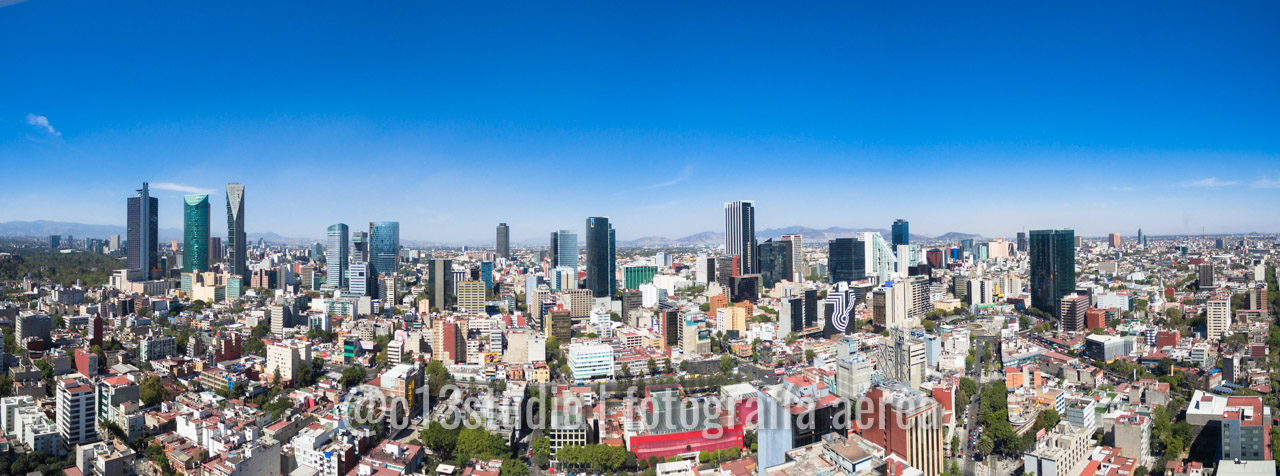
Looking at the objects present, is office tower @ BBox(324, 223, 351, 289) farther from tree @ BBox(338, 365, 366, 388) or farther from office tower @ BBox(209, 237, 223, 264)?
tree @ BBox(338, 365, 366, 388)

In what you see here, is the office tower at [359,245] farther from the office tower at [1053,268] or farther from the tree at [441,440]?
the office tower at [1053,268]

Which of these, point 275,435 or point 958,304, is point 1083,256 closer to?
point 958,304

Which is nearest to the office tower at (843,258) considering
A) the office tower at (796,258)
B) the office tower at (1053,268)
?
the office tower at (796,258)

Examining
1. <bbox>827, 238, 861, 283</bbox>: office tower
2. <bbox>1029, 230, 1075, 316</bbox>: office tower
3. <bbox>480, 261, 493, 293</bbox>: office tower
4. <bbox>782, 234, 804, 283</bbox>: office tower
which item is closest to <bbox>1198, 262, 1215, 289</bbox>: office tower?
<bbox>1029, 230, 1075, 316</bbox>: office tower

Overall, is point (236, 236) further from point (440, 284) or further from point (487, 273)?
point (440, 284)

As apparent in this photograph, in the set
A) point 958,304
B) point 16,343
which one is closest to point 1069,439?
point 958,304

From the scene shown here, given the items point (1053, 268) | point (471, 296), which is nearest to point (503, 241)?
point (471, 296)

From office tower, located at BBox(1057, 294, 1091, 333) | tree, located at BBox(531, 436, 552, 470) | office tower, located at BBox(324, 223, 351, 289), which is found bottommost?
tree, located at BBox(531, 436, 552, 470)
